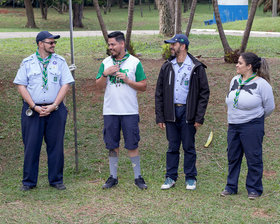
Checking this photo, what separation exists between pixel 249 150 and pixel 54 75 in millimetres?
2519

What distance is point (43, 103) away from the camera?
598 centimetres

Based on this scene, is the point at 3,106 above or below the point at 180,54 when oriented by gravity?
below

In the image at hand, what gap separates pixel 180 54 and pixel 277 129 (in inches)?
156

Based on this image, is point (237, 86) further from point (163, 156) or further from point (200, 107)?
point (163, 156)

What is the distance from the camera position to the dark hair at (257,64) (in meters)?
5.72

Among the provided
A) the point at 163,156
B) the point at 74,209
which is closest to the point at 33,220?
the point at 74,209

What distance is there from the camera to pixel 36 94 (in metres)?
5.95

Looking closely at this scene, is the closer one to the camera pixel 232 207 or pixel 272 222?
pixel 272 222

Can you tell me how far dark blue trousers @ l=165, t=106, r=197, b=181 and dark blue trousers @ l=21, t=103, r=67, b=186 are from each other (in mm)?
1374

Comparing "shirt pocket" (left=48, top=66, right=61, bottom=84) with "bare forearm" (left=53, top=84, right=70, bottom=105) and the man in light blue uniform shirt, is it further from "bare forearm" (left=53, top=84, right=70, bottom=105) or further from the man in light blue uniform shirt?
"bare forearm" (left=53, top=84, right=70, bottom=105)

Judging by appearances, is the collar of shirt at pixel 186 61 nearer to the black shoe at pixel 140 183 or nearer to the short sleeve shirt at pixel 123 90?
the short sleeve shirt at pixel 123 90

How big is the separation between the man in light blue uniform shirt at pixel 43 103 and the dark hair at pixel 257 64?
7.14 feet

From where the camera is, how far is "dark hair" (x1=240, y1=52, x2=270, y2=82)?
5723 mm

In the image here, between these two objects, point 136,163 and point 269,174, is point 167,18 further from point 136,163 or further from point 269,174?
point 136,163
